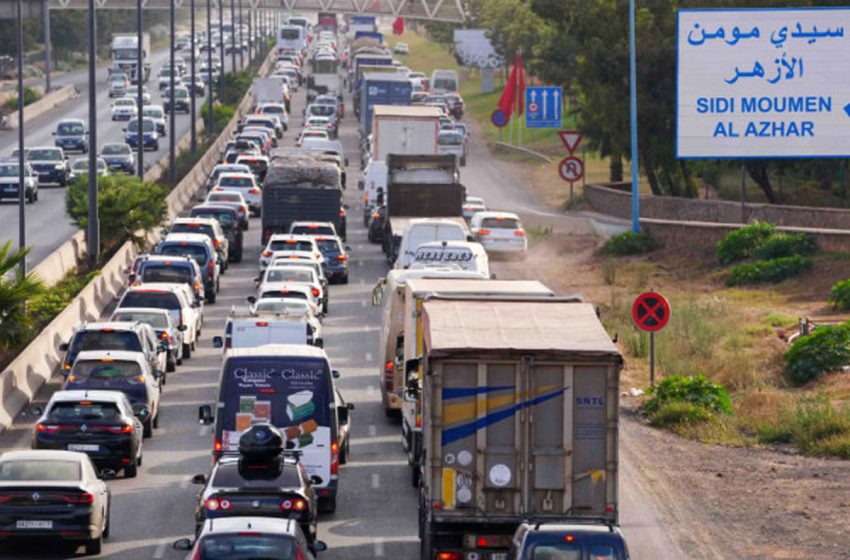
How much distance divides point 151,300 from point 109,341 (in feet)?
19.8

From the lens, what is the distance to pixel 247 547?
61.2ft

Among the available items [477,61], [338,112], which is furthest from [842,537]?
[477,61]

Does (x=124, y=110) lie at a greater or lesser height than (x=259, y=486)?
greater

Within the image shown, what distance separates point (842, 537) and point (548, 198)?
54798mm

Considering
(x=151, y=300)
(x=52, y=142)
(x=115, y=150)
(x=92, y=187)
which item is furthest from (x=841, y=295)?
(x=52, y=142)

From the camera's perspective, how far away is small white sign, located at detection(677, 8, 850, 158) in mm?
53875

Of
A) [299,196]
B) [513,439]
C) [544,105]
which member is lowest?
[513,439]

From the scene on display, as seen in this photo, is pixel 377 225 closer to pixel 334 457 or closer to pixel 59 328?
pixel 59 328

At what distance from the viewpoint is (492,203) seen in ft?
253

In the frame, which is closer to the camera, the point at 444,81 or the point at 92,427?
the point at 92,427

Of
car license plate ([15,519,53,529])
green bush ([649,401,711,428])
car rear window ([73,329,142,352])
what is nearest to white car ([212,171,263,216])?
car rear window ([73,329,142,352])

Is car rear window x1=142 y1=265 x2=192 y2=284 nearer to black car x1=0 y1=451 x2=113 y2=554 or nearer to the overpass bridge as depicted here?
black car x1=0 y1=451 x2=113 y2=554

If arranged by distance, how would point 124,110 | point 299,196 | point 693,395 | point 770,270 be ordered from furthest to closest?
1. point 124,110
2. point 299,196
3. point 770,270
4. point 693,395

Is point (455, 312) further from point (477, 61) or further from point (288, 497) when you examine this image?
point (477, 61)
